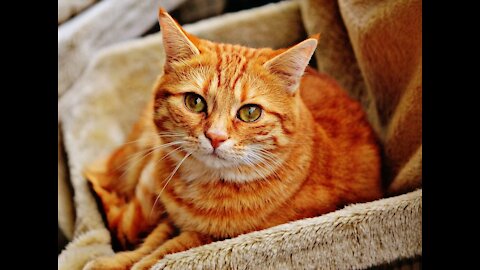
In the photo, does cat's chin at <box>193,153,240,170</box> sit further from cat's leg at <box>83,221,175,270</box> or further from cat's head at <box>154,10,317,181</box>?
cat's leg at <box>83,221,175,270</box>

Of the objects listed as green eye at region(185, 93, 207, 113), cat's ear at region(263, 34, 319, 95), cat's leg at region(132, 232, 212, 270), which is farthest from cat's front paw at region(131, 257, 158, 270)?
cat's ear at region(263, 34, 319, 95)

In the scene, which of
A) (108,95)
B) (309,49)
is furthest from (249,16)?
(309,49)

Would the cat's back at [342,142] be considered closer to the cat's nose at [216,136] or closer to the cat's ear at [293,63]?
the cat's ear at [293,63]

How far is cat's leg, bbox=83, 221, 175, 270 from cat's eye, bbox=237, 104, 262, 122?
0.39 meters

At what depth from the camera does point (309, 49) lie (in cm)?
105

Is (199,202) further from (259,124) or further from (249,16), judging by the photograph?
(249,16)

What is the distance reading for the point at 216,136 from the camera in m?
1.01

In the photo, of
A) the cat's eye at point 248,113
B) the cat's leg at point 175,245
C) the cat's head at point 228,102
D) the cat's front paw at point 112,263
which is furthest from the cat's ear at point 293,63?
the cat's front paw at point 112,263

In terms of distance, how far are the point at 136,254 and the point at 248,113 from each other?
1.51 ft

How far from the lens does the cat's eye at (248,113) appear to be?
3.52ft

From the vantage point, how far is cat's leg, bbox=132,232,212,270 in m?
1.13
